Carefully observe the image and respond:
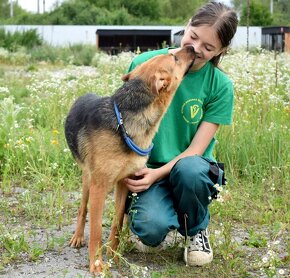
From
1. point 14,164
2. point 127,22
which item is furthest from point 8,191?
point 127,22

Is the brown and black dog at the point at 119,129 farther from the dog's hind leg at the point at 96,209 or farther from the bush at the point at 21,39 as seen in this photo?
the bush at the point at 21,39

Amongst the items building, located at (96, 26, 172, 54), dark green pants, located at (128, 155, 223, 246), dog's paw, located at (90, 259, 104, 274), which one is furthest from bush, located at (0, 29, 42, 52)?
dog's paw, located at (90, 259, 104, 274)

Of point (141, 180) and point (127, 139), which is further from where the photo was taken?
point (141, 180)

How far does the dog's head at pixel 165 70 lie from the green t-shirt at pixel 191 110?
0.22 meters

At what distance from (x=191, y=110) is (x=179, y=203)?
686 millimetres

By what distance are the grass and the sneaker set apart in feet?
0.18

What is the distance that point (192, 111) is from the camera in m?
4.31

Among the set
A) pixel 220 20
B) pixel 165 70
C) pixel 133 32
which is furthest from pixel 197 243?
pixel 133 32

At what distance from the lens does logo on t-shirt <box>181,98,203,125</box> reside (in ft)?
Answer: 14.1

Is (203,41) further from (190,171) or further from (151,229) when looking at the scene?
(151,229)

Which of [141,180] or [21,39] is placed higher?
[21,39]

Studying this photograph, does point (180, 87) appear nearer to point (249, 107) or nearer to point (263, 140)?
point (263, 140)

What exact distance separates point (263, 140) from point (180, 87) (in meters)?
2.19

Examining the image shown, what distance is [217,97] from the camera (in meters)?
4.37
